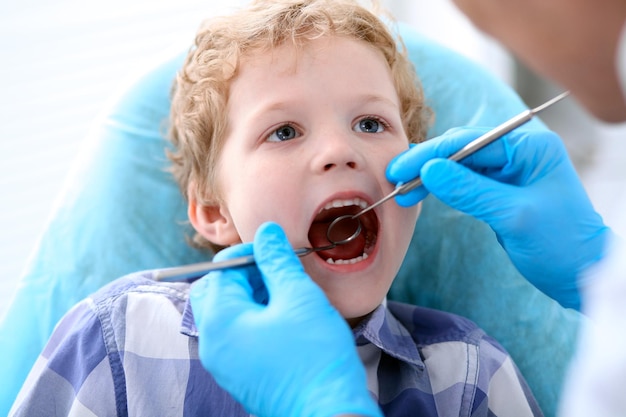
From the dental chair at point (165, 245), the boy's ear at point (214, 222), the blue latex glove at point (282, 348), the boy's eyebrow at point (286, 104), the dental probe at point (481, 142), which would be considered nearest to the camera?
the blue latex glove at point (282, 348)

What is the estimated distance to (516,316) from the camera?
1.65 metres

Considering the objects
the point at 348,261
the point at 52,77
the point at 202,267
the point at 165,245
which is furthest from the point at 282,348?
the point at 52,77

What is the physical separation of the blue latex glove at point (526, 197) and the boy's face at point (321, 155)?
0.07 meters

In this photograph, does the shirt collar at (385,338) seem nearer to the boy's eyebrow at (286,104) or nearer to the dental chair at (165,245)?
the dental chair at (165,245)

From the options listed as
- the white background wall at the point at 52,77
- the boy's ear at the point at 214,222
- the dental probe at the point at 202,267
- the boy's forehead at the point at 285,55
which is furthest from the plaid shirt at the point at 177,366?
the white background wall at the point at 52,77

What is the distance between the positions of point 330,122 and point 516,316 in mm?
633

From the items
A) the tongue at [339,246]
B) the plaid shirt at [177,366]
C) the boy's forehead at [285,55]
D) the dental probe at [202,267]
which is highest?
the boy's forehead at [285,55]

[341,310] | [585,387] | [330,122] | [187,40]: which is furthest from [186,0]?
[585,387]

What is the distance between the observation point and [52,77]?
2529mm

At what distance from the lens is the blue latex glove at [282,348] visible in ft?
3.50

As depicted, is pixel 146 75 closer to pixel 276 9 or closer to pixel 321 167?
pixel 276 9

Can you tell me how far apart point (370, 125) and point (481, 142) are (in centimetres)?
23

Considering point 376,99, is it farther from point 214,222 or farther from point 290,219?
point 214,222

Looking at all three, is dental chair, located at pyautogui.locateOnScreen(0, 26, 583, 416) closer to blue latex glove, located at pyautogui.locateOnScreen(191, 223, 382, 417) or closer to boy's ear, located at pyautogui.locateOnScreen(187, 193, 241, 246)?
boy's ear, located at pyautogui.locateOnScreen(187, 193, 241, 246)
